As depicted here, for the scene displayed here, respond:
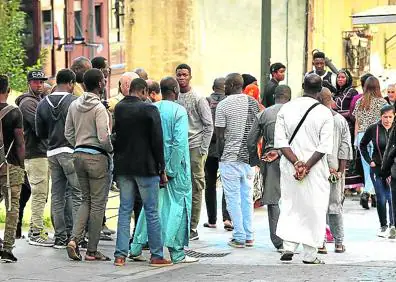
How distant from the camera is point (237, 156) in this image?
48.6 ft

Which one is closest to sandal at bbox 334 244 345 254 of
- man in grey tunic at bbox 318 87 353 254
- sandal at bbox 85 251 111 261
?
man in grey tunic at bbox 318 87 353 254

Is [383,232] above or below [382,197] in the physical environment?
below

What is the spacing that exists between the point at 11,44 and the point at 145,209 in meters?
9.24

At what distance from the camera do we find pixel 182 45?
26.0 meters

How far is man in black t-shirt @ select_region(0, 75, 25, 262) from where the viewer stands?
42.1 feet

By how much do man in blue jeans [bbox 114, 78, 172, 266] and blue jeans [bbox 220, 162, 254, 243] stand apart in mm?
1935

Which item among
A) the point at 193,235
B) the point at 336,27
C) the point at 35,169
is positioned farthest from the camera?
the point at 336,27

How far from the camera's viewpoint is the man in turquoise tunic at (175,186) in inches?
517

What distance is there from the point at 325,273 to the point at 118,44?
32526 mm

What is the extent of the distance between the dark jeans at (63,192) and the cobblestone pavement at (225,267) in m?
0.36

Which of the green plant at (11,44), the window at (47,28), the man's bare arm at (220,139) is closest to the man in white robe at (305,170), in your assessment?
the man's bare arm at (220,139)

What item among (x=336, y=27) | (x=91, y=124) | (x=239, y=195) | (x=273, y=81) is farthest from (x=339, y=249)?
(x=336, y=27)

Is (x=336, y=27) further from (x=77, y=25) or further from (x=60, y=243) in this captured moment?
(x=60, y=243)

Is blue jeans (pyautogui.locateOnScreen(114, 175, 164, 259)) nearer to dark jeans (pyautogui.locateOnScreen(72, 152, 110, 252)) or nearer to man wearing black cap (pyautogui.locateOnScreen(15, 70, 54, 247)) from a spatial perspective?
dark jeans (pyautogui.locateOnScreen(72, 152, 110, 252))
